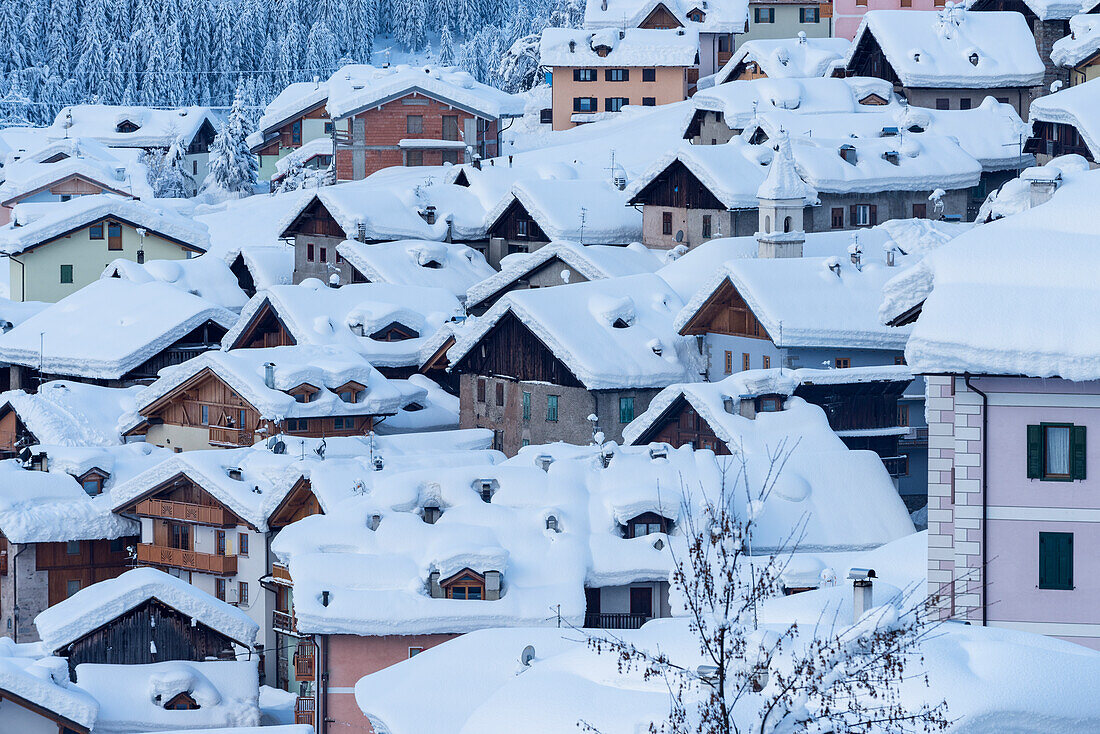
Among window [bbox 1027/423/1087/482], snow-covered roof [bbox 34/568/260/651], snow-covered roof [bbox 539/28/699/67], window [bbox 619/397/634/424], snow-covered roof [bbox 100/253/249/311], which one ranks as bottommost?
snow-covered roof [bbox 34/568/260/651]

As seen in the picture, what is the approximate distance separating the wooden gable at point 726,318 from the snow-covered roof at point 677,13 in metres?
46.4

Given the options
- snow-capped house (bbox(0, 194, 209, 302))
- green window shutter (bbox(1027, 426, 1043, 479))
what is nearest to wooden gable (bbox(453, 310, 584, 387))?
snow-capped house (bbox(0, 194, 209, 302))

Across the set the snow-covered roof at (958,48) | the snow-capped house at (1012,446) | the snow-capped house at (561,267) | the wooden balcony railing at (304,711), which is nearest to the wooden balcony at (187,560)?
the wooden balcony railing at (304,711)

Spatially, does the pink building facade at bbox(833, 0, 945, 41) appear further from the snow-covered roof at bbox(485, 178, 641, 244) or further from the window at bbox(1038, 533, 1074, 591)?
the window at bbox(1038, 533, 1074, 591)

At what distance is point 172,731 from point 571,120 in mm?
61761

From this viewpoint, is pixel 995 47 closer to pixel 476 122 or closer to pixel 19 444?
pixel 476 122

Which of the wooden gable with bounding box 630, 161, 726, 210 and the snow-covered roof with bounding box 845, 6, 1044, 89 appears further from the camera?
the snow-covered roof with bounding box 845, 6, 1044, 89

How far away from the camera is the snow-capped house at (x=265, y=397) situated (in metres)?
66.6

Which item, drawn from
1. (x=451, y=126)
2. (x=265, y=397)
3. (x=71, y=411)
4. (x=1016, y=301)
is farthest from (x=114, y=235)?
(x=1016, y=301)

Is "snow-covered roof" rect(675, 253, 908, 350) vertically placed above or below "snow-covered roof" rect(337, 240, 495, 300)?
below

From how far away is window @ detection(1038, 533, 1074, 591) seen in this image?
3291cm

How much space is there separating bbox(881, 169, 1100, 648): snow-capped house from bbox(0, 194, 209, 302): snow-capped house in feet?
207

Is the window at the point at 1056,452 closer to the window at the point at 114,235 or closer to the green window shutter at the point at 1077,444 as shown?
the green window shutter at the point at 1077,444

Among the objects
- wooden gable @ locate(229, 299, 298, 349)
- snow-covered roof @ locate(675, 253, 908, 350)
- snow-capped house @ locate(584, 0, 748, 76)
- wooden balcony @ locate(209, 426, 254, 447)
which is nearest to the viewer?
snow-covered roof @ locate(675, 253, 908, 350)
